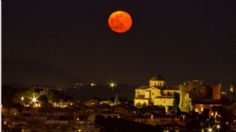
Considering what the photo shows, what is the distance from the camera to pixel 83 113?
31.2 metres

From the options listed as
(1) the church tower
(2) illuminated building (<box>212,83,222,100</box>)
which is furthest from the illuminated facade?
(2) illuminated building (<box>212,83,222,100</box>)

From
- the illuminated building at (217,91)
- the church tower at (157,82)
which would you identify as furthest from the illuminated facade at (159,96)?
the illuminated building at (217,91)

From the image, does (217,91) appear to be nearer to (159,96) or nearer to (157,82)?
(157,82)

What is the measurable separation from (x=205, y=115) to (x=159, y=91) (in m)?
11.8

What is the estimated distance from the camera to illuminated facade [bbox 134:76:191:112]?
4632 cm

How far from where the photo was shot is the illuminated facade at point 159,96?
46.3 meters

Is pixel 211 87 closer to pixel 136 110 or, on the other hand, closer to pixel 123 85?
pixel 136 110

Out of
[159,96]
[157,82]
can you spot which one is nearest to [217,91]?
[157,82]

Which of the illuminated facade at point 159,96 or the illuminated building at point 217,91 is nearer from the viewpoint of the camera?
the illuminated facade at point 159,96

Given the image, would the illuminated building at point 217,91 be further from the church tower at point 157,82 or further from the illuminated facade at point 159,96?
the church tower at point 157,82

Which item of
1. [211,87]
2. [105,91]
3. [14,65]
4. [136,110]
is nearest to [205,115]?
[136,110]

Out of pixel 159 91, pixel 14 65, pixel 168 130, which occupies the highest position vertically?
pixel 14 65

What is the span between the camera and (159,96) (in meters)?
46.8

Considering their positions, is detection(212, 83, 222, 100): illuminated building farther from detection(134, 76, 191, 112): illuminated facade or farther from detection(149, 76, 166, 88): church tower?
detection(149, 76, 166, 88): church tower
